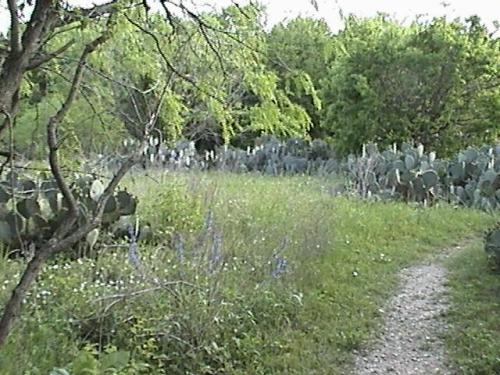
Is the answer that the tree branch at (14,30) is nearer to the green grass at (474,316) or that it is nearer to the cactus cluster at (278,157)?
the green grass at (474,316)

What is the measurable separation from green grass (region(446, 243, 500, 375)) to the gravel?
10 centimetres

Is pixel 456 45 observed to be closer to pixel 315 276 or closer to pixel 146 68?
pixel 315 276

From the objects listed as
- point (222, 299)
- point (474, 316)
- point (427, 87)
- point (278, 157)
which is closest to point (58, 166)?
point (222, 299)

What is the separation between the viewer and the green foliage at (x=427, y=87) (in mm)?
14352

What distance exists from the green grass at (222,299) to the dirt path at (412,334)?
0.41 feet

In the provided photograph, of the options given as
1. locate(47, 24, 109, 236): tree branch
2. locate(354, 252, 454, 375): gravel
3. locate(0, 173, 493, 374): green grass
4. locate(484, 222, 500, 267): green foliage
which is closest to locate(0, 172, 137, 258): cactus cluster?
locate(0, 173, 493, 374): green grass

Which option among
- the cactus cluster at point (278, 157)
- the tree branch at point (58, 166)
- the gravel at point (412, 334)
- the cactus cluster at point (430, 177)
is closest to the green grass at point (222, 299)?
the gravel at point (412, 334)

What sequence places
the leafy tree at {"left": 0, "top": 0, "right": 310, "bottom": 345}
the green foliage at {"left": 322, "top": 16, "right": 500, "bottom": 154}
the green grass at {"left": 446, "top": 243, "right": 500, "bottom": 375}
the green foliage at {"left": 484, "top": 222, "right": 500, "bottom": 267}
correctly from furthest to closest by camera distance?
1. the green foliage at {"left": 322, "top": 16, "right": 500, "bottom": 154}
2. the green foliage at {"left": 484, "top": 222, "right": 500, "bottom": 267}
3. the green grass at {"left": 446, "top": 243, "right": 500, "bottom": 375}
4. the leafy tree at {"left": 0, "top": 0, "right": 310, "bottom": 345}

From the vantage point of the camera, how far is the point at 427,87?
14.5 metres

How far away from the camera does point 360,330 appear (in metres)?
5.24

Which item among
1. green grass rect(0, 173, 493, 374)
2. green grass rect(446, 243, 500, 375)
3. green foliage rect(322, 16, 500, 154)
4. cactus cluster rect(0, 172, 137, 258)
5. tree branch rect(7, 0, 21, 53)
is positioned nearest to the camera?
tree branch rect(7, 0, 21, 53)

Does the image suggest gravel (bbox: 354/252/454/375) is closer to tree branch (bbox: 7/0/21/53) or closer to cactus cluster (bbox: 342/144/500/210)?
tree branch (bbox: 7/0/21/53)

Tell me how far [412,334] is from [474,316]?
21.5 inches

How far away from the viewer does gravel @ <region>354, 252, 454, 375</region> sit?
4.73 meters
